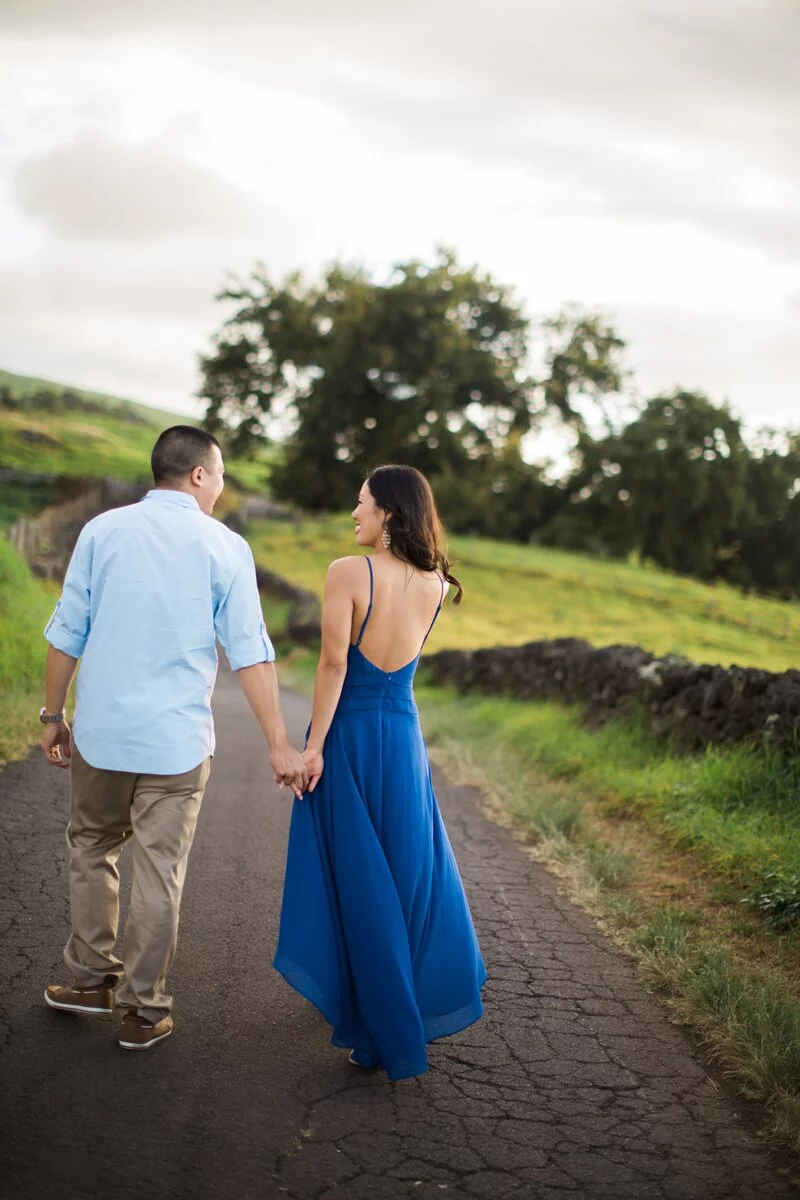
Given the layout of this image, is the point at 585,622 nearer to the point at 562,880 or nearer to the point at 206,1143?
the point at 562,880

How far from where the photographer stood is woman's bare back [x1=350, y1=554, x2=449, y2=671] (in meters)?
3.89

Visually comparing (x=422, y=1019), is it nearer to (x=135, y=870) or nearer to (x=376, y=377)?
(x=135, y=870)

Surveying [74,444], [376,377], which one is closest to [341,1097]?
[376,377]

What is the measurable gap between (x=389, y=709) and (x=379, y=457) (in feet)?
132

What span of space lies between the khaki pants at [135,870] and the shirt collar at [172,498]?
0.97 meters

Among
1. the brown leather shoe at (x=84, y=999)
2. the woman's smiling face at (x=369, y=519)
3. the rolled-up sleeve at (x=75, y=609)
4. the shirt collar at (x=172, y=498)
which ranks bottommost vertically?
the brown leather shoe at (x=84, y=999)

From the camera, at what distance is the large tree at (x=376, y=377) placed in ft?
144

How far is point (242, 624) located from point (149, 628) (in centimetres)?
34

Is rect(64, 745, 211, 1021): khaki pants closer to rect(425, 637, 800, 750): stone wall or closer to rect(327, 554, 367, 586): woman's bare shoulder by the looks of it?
rect(327, 554, 367, 586): woman's bare shoulder

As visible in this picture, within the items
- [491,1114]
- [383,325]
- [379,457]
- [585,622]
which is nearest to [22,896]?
[491,1114]

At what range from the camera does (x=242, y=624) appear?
12.6 feet

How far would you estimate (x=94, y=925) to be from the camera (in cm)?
391

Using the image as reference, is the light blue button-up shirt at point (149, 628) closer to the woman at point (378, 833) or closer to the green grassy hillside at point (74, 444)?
the woman at point (378, 833)

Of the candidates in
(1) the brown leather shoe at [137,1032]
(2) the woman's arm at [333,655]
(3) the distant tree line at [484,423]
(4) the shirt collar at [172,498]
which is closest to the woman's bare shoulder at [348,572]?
(2) the woman's arm at [333,655]
